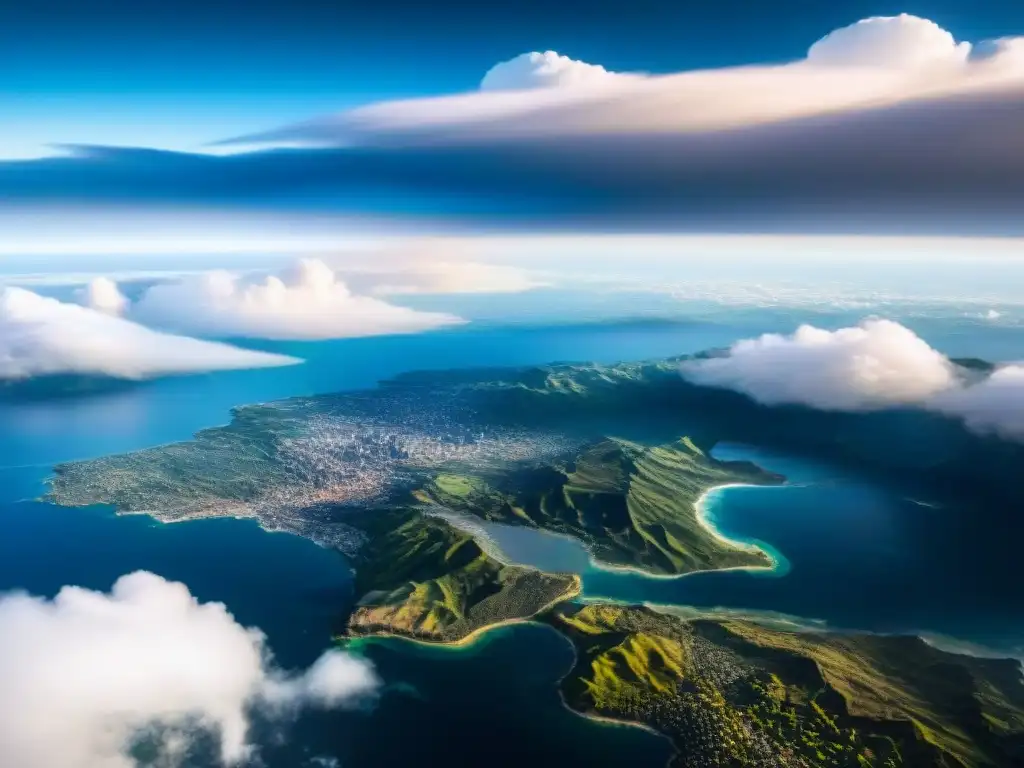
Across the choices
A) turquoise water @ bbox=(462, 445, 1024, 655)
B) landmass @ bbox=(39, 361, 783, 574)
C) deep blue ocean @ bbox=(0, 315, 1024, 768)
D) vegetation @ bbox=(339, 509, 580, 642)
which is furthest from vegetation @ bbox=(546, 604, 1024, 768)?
landmass @ bbox=(39, 361, 783, 574)

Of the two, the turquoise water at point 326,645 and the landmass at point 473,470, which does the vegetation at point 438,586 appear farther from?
the landmass at point 473,470

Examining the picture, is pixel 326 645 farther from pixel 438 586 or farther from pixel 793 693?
pixel 793 693

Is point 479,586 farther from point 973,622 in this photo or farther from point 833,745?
point 973,622

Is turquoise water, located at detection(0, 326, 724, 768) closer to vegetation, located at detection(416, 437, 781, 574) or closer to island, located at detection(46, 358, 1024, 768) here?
island, located at detection(46, 358, 1024, 768)

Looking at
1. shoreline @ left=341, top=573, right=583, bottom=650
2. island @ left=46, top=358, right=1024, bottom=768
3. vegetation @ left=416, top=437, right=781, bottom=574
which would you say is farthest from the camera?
vegetation @ left=416, top=437, right=781, bottom=574

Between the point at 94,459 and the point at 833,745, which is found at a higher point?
the point at 833,745

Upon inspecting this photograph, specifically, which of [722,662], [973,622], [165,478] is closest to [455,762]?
[722,662]
